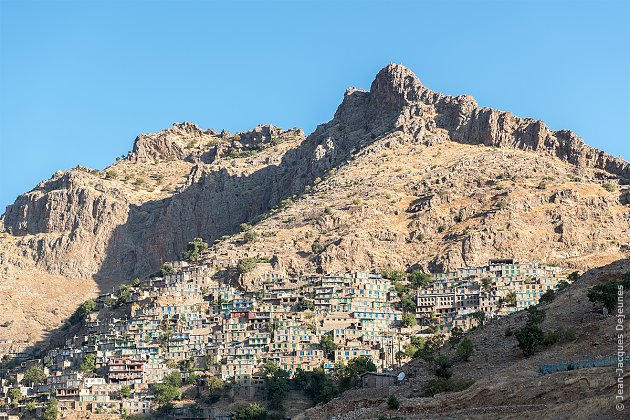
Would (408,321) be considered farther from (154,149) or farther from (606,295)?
(154,149)

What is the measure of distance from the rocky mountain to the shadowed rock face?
0.20 m

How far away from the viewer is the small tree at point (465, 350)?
275 feet

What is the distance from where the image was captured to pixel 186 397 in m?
114

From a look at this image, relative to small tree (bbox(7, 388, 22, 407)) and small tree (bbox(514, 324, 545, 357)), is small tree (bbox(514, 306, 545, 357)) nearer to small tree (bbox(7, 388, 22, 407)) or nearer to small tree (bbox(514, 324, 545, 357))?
small tree (bbox(514, 324, 545, 357))

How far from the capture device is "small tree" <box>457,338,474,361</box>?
83812 mm

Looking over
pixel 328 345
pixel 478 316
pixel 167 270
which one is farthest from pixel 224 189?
pixel 478 316

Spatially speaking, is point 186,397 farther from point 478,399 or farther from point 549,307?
point 478,399

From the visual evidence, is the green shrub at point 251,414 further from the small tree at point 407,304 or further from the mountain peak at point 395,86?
the mountain peak at point 395,86

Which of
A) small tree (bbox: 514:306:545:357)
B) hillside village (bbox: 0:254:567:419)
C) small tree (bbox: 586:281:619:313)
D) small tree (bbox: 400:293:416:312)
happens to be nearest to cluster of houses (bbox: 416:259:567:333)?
hillside village (bbox: 0:254:567:419)

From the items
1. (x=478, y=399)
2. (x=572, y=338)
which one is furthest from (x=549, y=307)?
(x=478, y=399)

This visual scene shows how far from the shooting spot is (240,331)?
124562mm

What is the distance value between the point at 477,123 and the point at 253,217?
3167 centimetres

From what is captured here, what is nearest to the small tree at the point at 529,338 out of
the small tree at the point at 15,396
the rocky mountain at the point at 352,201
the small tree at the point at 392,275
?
the small tree at the point at 392,275

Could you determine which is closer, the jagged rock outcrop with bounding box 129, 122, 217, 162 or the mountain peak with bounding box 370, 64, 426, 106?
the mountain peak with bounding box 370, 64, 426, 106
